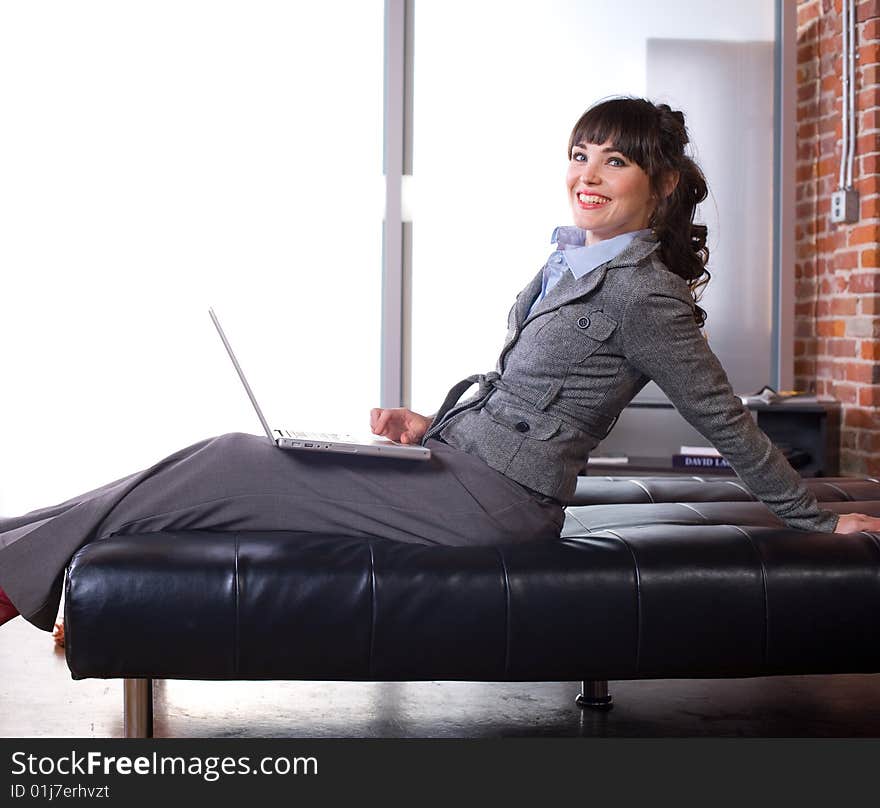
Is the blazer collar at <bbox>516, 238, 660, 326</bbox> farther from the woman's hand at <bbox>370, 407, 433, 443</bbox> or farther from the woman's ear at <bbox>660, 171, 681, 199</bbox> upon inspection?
the woman's hand at <bbox>370, 407, 433, 443</bbox>

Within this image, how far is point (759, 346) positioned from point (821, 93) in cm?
102

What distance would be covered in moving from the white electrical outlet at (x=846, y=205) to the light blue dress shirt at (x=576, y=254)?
7.69ft

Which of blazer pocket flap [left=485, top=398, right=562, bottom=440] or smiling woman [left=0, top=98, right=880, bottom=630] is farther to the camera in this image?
blazer pocket flap [left=485, top=398, right=562, bottom=440]

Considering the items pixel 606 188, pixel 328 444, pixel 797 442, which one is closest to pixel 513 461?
pixel 328 444

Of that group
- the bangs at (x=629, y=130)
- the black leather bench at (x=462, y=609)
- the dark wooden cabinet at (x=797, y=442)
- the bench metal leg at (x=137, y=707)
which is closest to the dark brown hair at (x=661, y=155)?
the bangs at (x=629, y=130)

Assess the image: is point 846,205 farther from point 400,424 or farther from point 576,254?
→ point 400,424

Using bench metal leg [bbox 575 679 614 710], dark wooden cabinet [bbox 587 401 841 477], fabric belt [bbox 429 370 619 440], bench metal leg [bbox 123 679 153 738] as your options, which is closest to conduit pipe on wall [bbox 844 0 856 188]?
dark wooden cabinet [bbox 587 401 841 477]

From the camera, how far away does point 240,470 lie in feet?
6.70

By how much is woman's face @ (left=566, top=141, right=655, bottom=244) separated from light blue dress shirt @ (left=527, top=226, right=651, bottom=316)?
4cm

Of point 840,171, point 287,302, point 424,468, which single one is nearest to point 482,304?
point 287,302

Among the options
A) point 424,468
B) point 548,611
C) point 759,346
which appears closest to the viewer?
point 548,611

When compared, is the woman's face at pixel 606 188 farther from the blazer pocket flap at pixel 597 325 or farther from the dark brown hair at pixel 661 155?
the blazer pocket flap at pixel 597 325

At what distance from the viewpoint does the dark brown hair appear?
7.46 ft
